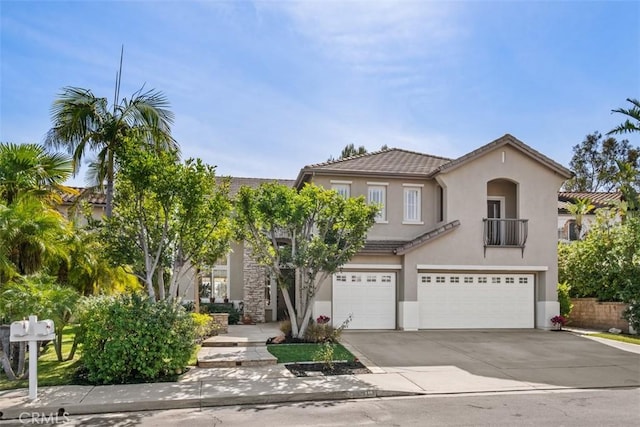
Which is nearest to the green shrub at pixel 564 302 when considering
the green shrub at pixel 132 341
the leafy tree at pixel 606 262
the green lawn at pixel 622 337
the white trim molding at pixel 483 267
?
the leafy tree at pixel 606 262

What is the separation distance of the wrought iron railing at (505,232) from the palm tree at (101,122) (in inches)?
483

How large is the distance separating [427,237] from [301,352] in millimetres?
7542

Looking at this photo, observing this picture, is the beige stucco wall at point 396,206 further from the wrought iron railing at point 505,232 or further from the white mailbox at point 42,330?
the white mailbox at point 42,330

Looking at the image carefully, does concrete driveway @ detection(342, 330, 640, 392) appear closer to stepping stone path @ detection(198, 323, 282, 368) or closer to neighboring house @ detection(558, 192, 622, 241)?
stepping stone path @ detection(198, 323, 282, 368)

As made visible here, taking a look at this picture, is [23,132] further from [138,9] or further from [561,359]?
[561,359]

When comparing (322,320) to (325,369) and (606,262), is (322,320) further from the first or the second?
(606,262)

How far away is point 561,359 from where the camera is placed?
13656 mm

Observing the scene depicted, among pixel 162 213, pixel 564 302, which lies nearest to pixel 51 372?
pixel 162 213

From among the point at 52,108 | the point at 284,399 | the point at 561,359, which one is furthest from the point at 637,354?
the point at 52,108

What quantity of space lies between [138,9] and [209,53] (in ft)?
7.48

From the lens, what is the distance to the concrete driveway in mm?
11078

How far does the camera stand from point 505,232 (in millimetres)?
20266

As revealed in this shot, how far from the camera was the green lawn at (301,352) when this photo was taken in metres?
12.9

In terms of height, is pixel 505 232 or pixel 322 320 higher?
pixel 505 232
